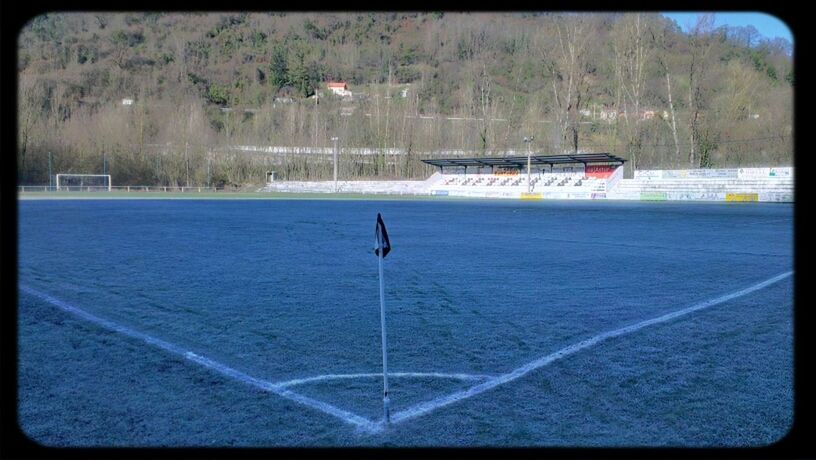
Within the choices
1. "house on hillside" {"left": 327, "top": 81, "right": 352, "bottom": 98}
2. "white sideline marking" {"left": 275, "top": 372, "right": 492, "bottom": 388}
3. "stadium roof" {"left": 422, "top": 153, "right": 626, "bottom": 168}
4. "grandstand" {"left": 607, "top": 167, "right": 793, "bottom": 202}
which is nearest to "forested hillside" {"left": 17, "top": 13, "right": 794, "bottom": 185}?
"house on hillside" {"left": 327, "top": 81, "right": 352, "bottom": 98}

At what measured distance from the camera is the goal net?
64.5 metres

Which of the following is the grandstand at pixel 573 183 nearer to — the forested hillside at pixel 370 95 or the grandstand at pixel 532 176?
the grandstand at pixel 532 176

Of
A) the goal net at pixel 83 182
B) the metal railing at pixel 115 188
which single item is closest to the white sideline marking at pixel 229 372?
the metal railing at pixel 115 188

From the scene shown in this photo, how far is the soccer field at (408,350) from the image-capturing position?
173 inches

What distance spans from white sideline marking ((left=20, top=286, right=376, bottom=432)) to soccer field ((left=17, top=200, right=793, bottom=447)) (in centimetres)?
3

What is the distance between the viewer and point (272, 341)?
6.83m

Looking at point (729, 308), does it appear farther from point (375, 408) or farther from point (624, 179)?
point (624, 179)

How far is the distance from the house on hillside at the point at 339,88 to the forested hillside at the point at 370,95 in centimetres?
91

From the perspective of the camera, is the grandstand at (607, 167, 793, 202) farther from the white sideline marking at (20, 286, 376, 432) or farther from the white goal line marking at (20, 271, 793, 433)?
the white sideline marking at (20, 286, 376, 432)

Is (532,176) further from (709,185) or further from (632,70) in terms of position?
(709,185)

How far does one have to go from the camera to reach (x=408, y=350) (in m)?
6.54

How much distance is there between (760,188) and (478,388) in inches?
1750

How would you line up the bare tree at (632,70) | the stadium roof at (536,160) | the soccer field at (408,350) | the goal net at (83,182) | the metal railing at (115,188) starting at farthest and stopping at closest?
the goal net at (83,182) → the metal railing at (115,188) → the bare tree at (632,70) → the stadium roof at (536,160) → the soccer field at (408,350)

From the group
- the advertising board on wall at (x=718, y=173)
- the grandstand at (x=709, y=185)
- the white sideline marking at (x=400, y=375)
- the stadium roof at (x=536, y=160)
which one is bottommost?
the white sideline marking at (x=400, y=375)
